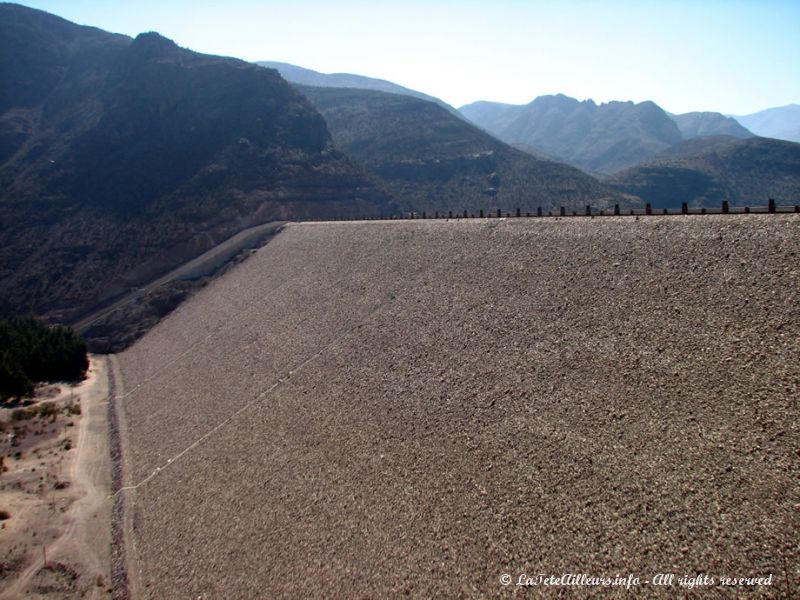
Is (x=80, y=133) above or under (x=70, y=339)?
above

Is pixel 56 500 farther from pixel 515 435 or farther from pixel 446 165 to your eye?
pixel 446 165

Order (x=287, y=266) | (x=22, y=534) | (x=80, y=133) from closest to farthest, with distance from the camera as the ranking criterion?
(x=22, y=534) < (x=287, y=266) < (x=80, y=133)

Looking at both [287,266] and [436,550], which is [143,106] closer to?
[287,266]

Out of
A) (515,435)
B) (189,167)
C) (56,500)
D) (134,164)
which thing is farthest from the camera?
(134,164)

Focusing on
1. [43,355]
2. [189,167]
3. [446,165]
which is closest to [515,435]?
[43,355]

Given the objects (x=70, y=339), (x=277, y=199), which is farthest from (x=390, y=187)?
(x=70, y=339)

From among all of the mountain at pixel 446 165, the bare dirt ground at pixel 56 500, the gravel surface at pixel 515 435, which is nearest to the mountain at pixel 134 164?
the mountain at pixel 446 165

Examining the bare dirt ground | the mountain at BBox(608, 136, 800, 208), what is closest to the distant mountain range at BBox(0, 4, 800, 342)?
the mountain at BBox(608, 136, 800, 208)

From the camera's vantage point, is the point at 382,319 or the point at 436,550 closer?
the point at 436,550
